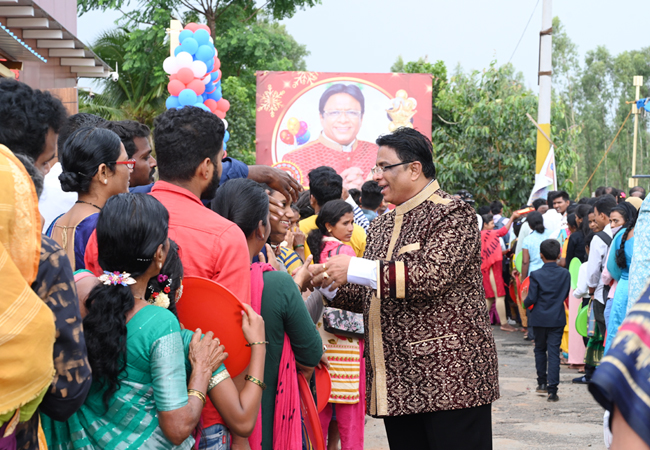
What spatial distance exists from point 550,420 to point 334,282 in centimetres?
389

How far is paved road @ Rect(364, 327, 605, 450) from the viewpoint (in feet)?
17.0

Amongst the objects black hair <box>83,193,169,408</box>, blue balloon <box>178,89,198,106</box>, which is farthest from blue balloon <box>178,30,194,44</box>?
black hair <box>83,193,169,408</box>

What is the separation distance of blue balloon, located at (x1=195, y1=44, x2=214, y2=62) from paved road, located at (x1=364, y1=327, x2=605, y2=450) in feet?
11.9

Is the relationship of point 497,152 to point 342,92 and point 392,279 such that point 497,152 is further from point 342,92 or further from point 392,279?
point 392,279

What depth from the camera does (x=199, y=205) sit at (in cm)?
229

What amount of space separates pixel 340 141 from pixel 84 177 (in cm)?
1260

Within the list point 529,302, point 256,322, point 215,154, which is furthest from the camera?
point 529,302

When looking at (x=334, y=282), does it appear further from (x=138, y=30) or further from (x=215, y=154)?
(x=138, y=30)

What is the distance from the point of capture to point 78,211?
2576mm

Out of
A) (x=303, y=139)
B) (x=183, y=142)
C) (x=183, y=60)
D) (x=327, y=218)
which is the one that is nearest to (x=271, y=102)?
(x=303, y=139)

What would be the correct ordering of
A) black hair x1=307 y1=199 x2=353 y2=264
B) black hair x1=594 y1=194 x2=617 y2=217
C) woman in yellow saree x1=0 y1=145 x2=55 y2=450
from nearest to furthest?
woman in yellow saree x1=0 y1=145 x2=55 y2=450
black hair x1=307 y1=199 x2=353 y2=264
black hair x1=594 y1=194 x2=617 y2=217

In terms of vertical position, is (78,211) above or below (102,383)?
above

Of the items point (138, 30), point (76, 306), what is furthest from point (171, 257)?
point (138, 30)

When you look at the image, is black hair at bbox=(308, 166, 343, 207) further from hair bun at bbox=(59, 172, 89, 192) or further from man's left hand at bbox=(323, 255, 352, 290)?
hair bun at bbox=(59, 172, 89, 192)
